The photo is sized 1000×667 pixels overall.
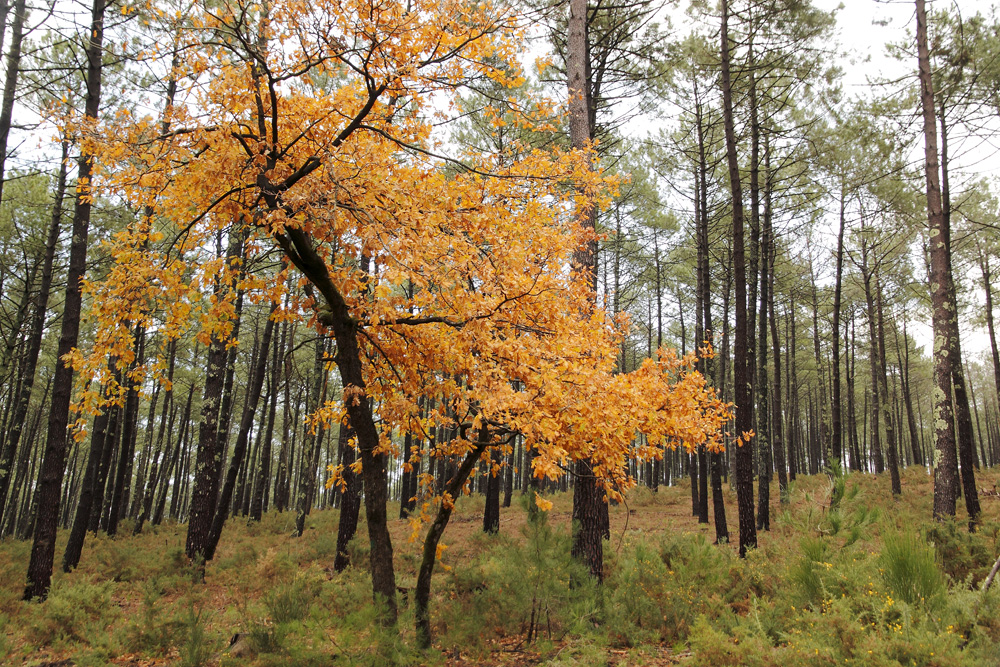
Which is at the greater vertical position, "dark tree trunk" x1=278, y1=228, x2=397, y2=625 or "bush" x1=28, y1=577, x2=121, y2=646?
"dark tree trunk" x1=278, y1=228, x2=397, y2=625

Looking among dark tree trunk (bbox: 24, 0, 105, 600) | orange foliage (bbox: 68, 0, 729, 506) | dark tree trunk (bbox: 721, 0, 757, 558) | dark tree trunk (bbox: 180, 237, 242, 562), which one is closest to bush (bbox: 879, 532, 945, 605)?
orange foliage (bbox: 68, 0, 729, 506)

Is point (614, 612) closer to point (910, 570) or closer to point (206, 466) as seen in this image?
point (910, 570)

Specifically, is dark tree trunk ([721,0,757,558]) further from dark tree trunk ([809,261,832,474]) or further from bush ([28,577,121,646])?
dark tree trunk ([809,261,832,474])

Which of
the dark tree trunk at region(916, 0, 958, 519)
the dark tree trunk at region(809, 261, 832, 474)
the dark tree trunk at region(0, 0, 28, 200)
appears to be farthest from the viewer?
the dark tree trunk at region(809, 261, 832, 474)

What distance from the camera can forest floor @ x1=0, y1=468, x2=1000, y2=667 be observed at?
4312mm

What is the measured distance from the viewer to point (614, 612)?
233 inches

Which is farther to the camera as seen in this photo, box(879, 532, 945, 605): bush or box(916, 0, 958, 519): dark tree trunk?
box(916, 0, 958, 519): dark tree trunk

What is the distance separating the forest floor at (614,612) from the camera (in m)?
4.31

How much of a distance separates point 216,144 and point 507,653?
5.96 meters

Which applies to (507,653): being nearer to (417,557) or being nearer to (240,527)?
(417,557)

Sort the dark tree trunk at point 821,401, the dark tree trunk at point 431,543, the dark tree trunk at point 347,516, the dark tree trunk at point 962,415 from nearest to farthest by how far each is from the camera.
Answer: the dark tree trunk at point 431,543 → the dark tree trunk at point 347,516 → the dark tree trunk at point 962,415 → the dark tree trunk at point 821,401

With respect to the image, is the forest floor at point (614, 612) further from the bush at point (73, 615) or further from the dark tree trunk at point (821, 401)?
the dark tree trunk at point (821, 401)

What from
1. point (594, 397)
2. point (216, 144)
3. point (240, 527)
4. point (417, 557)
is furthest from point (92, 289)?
point (240, 527)

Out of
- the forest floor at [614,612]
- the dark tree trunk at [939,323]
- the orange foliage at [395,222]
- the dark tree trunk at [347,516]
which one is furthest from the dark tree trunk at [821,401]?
the orange foliage at [395,222]
